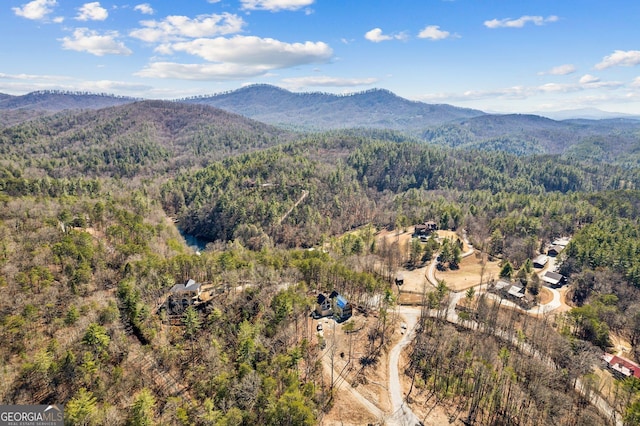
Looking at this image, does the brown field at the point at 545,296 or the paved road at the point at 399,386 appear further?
the brown field at the point at 545,296

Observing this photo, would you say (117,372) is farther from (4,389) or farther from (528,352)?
(528,352)

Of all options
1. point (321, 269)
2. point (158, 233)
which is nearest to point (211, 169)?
point (158, 233)

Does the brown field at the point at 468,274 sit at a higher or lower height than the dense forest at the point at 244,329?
lower

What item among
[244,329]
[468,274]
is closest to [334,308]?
[244,329]

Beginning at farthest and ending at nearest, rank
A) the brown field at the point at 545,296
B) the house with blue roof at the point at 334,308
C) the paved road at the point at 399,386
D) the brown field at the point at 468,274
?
the brown field at the point at 468,274, the brown field at the point at 545,296, the house with blue roof at the point at 334,308, the paved road at the point at 399,386

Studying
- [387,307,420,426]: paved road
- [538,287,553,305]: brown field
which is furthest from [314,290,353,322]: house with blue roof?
[538,287,553,305]: brown field

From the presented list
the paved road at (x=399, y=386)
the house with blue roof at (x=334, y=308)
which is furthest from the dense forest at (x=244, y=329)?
the house with blue roof at (x=334, y=308)

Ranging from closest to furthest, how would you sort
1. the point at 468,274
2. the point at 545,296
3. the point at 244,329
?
1. the point at 244,329
2. the point at 545,296
3. the point at 468,274

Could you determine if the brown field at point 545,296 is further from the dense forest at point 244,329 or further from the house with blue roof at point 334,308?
the house with blue roof at point 334,308

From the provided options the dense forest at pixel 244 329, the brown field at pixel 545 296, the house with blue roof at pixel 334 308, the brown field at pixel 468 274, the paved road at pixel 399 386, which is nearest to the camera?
the dense forest at pixel 244 329

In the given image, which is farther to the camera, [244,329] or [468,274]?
[468,274]

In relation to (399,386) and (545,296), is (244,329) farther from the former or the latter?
(545,296)
